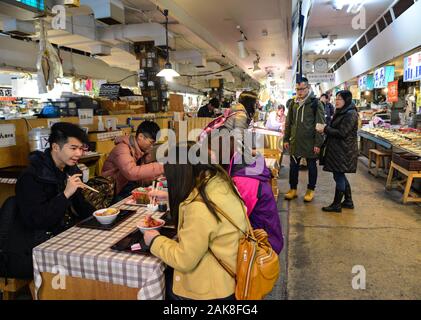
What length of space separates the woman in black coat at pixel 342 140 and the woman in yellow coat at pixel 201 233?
3.33 meters

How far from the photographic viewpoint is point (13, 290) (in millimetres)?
2264

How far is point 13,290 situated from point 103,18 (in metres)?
4.47

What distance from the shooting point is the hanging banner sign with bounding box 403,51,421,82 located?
6672 mm

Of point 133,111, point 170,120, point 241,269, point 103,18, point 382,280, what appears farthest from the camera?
point 170,120

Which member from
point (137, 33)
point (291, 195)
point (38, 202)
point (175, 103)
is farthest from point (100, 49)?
point (38, 202)

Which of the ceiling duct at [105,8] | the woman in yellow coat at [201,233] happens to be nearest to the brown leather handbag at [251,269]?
the woman in yellow coat at [201,233]

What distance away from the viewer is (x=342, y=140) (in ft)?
15.0

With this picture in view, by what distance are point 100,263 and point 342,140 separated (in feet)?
12.7

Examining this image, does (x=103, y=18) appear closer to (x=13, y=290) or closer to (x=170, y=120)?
(x=170, y=120)

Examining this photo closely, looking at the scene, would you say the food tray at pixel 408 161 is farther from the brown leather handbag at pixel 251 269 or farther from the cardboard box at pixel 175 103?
the cardboard box at pixel 175 103

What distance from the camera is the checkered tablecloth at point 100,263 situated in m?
1.70

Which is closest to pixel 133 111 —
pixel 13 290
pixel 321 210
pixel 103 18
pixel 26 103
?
pixel 103 18

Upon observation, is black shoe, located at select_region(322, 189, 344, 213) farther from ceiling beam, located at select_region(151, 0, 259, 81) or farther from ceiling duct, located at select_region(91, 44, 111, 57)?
ceiling duct, located at select_region(91, 44, 111, 57)

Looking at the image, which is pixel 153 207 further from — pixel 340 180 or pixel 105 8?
pixel 105 8
